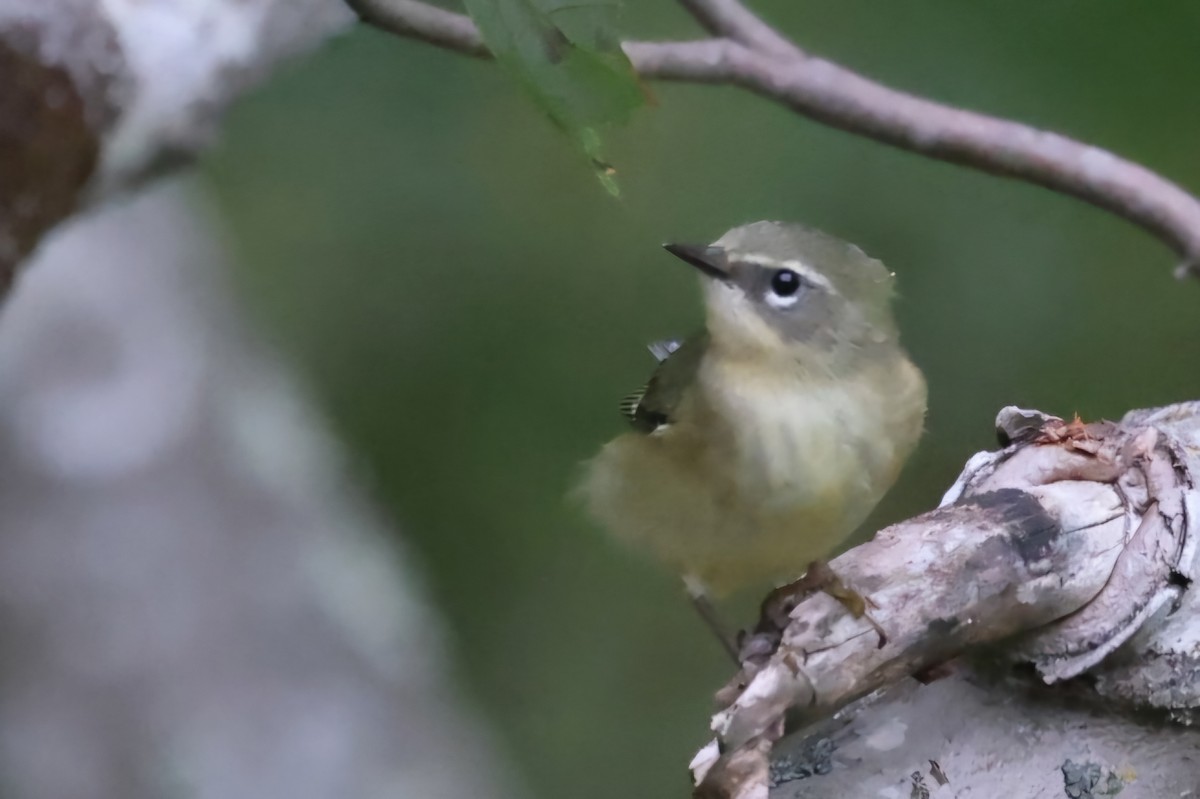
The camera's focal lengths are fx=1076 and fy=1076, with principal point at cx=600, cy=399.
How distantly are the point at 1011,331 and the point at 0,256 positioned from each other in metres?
1.30

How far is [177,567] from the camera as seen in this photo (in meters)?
1.72

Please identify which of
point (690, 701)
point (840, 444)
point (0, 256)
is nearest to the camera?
point (840, 444)

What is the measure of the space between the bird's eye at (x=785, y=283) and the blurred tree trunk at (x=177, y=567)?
3.59ft

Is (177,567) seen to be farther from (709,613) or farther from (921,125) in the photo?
(921,125)

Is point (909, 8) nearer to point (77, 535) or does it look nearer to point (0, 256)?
point (0, 256)

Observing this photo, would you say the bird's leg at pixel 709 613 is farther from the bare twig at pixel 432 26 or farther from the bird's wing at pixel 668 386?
the bare twig at pixel 432 26

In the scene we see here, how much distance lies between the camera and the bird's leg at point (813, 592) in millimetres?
708

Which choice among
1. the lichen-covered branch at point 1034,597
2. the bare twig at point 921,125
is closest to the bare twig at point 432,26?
the bare twig at point 921,125

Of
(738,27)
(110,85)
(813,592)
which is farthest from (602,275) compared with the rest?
(813,592)

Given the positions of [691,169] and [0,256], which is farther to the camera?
[691,169]

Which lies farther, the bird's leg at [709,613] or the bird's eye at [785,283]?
the bird's leg at [709,613]

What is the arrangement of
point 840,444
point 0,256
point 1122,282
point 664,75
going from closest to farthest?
point 840,444 → point 0,256 → point 664,75 → point 1122,282

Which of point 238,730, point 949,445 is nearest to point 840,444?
point 949,445

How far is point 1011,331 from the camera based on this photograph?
1.58 m
